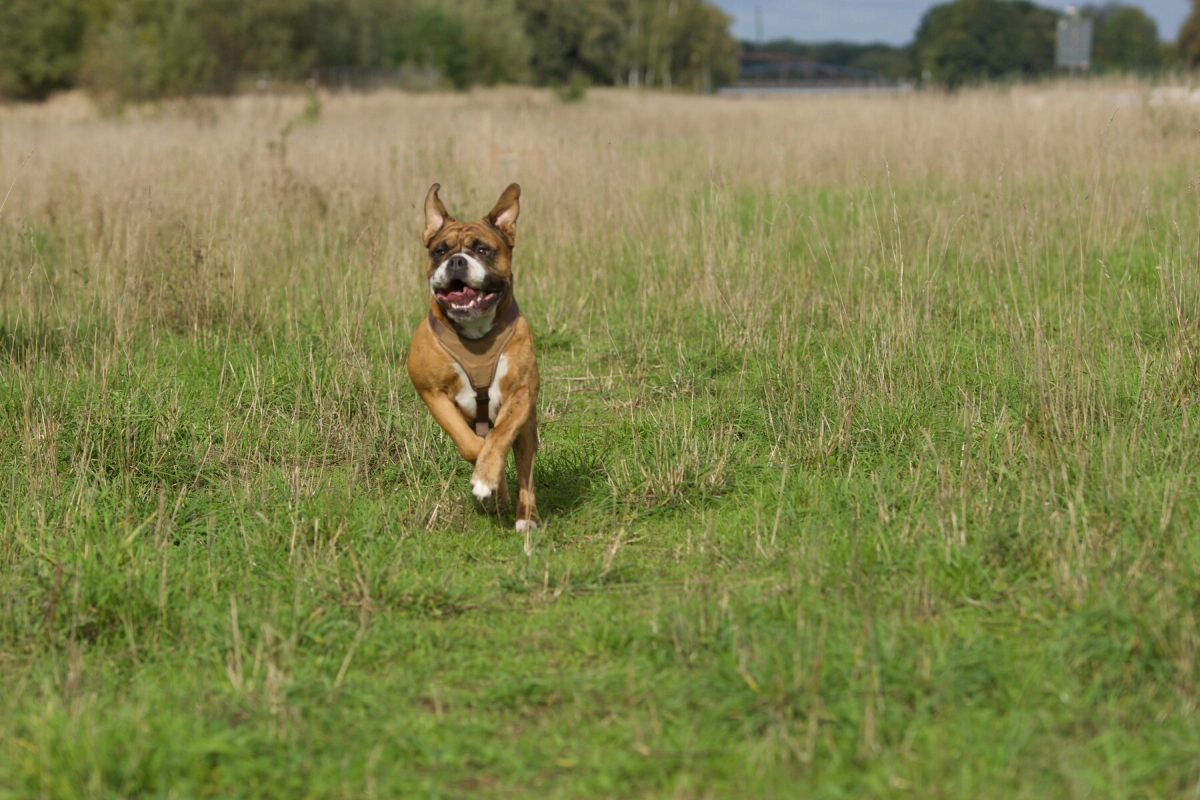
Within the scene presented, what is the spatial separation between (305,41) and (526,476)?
50.8m

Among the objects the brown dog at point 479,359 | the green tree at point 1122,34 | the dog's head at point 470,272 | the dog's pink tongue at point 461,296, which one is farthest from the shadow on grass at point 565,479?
the green tree at point 1122,34

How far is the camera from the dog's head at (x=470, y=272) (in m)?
4.62

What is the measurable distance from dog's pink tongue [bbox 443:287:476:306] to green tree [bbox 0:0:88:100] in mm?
43534

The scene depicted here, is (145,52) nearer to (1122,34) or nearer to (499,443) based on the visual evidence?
(499,443)

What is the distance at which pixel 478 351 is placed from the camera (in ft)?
15.6

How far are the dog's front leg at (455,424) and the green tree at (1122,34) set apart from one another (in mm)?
93146

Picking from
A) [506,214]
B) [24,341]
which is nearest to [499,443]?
[506,214]

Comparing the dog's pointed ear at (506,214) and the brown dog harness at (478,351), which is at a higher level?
the dog's pointed ear at (506,214)

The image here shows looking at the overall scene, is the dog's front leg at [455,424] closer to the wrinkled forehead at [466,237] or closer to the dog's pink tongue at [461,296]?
the dog's pink tongue at [461,296]

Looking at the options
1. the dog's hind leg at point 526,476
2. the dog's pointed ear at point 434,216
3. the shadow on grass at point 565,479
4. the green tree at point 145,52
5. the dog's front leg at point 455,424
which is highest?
the green tree at point 145,52

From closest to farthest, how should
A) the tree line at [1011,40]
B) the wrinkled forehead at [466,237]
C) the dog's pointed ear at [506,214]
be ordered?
1. the wrinkled forehead at [466,237]
2. the dog's pointed ear at [506,214]
3. the tree line at [1011,40]

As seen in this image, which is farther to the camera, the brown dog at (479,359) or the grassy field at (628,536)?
the brown dog at (479,359)

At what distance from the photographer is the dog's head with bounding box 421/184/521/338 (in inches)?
182

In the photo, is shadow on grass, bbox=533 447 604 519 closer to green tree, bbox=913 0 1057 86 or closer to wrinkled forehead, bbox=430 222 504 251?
wrinkled forehead, bbox=430 222 504 251
